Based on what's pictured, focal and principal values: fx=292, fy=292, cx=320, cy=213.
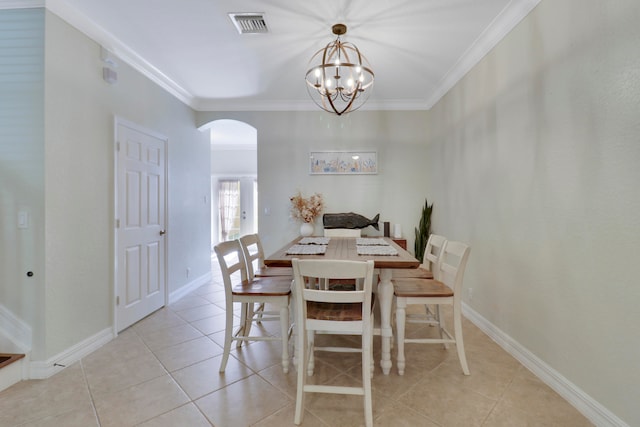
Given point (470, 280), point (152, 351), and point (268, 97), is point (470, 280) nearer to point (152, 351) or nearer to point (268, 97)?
point (152, 351)

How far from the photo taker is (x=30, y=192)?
6.70ft

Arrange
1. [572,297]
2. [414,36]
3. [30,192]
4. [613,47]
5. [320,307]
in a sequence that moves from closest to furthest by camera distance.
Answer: [613,47]
[572,297]
[320,307]
[30,192]
[414,36]

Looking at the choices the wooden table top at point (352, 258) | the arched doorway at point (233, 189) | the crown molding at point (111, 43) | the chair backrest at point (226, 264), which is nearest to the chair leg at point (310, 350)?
the wooden table top at point (352, 258)

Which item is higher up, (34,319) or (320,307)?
(320,307)

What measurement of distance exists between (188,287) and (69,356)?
1.84 meters

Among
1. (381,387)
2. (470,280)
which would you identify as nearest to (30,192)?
(381,387)

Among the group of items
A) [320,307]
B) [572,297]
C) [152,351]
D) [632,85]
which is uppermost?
[632,85]

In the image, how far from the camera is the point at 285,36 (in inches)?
101

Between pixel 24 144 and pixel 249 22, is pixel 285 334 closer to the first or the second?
pixel 24 144

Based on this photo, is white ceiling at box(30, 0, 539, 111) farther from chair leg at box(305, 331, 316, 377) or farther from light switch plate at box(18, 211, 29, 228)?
chair leg at box(305, 331, 316, 377)

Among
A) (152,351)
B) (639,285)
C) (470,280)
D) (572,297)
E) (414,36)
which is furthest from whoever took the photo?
(470,280)

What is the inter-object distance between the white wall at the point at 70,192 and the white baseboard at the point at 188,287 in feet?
3.39

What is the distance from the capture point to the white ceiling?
2186 millimetres

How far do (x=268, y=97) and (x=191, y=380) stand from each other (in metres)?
3.46
